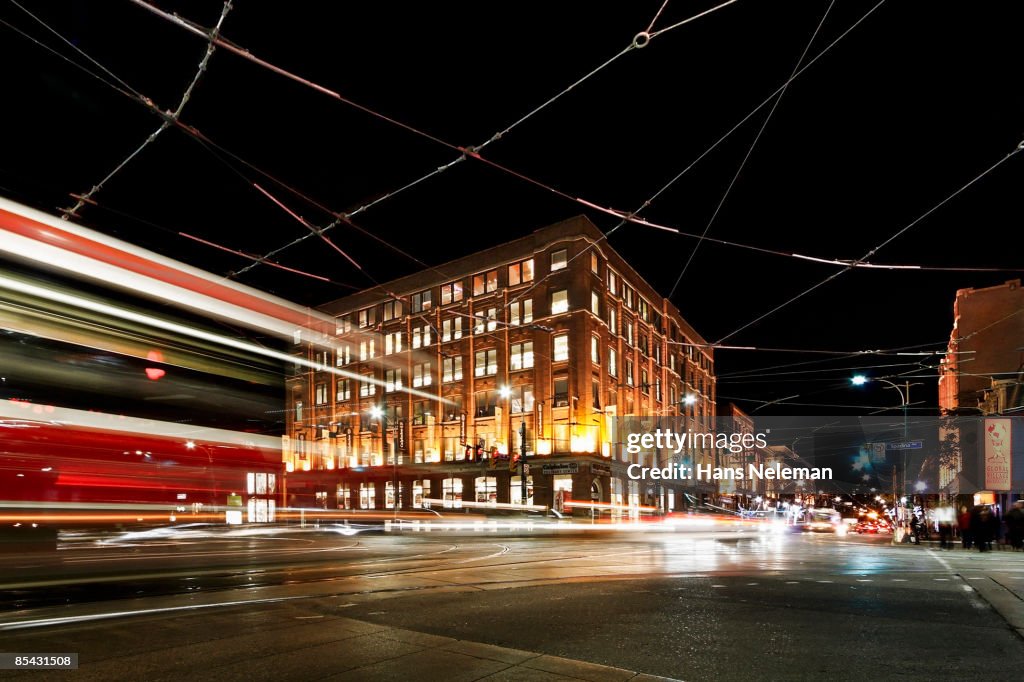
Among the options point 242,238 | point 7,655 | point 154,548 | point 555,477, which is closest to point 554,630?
point 7,655

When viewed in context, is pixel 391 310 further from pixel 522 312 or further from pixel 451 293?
pixel 522 312

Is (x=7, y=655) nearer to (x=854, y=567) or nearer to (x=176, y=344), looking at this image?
(x=176, y=344)

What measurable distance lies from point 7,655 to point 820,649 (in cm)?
691

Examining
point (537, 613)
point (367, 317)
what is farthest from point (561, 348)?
point (537, 613)

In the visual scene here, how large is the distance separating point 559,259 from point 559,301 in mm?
3023

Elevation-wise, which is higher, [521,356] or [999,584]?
[521,356]

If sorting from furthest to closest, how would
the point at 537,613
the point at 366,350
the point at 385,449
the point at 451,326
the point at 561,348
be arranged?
the point at 451,326 < the point at 561,348 < the point at 385,449 < the point at 366,350 < the point at 537,613

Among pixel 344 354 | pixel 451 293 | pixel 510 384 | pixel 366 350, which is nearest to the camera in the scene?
pixel 344 354

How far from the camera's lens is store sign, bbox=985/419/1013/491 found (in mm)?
29078

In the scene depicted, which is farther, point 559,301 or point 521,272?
point 521,272

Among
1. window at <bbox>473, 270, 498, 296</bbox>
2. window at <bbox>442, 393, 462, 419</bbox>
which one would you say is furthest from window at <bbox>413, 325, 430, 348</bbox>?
window at <bbox>473, 270, 498, 296</bbox>

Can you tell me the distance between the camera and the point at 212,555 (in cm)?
1439

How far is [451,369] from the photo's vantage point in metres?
54.0

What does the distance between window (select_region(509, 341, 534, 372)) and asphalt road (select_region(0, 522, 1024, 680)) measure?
3585cm
